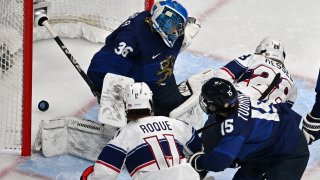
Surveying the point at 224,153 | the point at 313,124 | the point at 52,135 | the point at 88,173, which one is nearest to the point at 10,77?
the point at 52,135

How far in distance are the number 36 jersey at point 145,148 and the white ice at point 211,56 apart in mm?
927

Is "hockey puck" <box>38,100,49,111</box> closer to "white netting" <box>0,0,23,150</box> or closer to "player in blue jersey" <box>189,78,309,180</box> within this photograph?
"white netting" <box>0,0,23,150</box>

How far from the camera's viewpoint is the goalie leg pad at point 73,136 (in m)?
4.38

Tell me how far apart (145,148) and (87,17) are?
2336 millimetres

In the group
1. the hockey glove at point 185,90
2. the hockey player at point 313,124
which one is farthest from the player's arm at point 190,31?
the hockey player at point 313,124

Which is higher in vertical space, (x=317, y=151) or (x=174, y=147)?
(x=174, y=147)

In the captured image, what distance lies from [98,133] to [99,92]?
11.3 inches

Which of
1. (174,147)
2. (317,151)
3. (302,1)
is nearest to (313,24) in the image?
(302,1)

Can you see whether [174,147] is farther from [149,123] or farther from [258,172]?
[258,172]

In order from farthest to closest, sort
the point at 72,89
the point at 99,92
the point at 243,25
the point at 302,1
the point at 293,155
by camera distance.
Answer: the point at 302,1 < the point at 243,25 < the point at 72,89 < the point at 99,92 < the point at 293,155

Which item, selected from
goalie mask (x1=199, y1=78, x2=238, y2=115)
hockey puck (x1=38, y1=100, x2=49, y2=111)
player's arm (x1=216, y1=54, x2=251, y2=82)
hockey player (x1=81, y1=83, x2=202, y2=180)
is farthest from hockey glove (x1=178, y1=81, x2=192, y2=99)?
hockey player (x1=81, y1=83, x2=202, y2=180)

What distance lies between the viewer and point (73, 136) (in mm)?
4418

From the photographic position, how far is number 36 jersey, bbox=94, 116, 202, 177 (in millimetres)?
3334

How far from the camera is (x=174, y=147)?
3.36 metres
